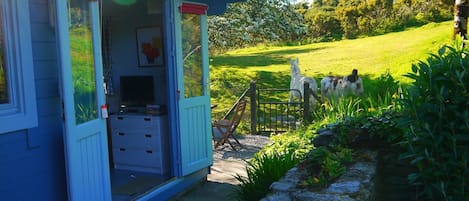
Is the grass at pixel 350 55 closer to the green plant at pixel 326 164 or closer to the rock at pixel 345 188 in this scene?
the green plant at pixel 326 164

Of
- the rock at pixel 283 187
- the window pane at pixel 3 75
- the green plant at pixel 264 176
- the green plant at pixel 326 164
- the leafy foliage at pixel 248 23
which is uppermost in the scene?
the leafy foliage at pixel 248 23

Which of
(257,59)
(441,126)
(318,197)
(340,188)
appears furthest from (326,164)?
(257,59)

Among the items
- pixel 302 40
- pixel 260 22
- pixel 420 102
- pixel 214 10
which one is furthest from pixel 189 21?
pixel 302 40

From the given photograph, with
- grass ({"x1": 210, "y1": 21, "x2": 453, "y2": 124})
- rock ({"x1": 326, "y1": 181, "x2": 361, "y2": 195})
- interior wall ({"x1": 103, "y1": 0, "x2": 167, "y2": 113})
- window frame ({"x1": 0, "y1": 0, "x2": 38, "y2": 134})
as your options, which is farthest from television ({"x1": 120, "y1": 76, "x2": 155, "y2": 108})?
grass ({"x1": 210, "y1": 21, "x2": 453, "y2": 124})

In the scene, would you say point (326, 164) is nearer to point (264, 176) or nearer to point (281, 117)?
point (264, 176)

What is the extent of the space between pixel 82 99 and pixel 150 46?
221 cm

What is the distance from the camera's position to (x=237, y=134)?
809cm

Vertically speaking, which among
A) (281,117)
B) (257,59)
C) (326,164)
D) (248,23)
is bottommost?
(281,117)

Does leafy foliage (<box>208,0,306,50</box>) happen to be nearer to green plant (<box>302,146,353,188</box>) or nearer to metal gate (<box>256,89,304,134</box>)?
metal gate (<box>256,89,304,134</box>)

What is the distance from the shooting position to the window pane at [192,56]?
4.64m

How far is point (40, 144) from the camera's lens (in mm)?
3025

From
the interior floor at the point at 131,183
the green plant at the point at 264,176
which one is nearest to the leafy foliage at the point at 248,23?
the interior floor at the point at 131,183

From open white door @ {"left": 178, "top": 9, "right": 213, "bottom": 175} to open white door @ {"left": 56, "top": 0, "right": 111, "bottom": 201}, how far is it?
1.26 m

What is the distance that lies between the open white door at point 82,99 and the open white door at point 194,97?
1.26 m
